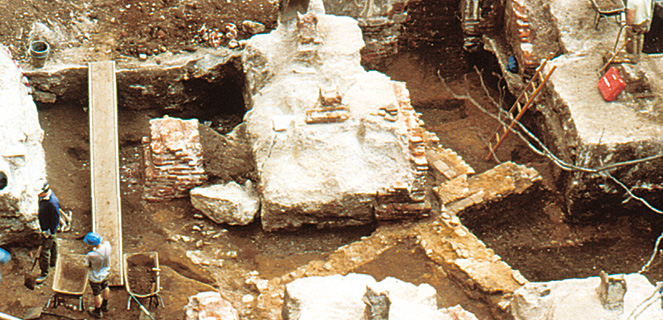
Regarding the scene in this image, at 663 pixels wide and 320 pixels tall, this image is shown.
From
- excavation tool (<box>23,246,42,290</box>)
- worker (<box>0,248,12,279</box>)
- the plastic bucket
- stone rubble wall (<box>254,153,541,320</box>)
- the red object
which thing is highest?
the plastic bucket

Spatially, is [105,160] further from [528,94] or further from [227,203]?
[528,94]

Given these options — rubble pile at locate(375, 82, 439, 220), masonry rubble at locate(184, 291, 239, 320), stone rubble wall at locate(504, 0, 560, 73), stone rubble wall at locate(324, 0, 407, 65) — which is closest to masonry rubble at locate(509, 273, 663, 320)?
rubble pile at locate(375, 82, 439, 220)

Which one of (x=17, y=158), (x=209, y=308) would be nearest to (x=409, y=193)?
(x=209, y=308)

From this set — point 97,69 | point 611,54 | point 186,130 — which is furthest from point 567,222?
point 97,69

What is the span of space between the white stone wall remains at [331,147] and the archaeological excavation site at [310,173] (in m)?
0.02

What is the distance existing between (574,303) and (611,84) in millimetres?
2846

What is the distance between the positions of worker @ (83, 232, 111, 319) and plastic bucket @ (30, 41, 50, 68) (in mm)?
3261

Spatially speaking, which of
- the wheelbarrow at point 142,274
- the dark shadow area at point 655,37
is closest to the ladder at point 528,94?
the dark shadow area at point 655,37

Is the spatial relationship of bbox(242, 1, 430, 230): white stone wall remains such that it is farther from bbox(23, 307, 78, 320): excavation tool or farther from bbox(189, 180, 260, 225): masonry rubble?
bbox(23, 307, 78, 320): excavation tool

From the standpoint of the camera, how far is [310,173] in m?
8.84

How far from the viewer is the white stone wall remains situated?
8766 mm

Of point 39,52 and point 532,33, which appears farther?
point 532,33

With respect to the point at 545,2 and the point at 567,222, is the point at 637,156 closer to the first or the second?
the point at 567,222

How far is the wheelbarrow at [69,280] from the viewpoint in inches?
308
